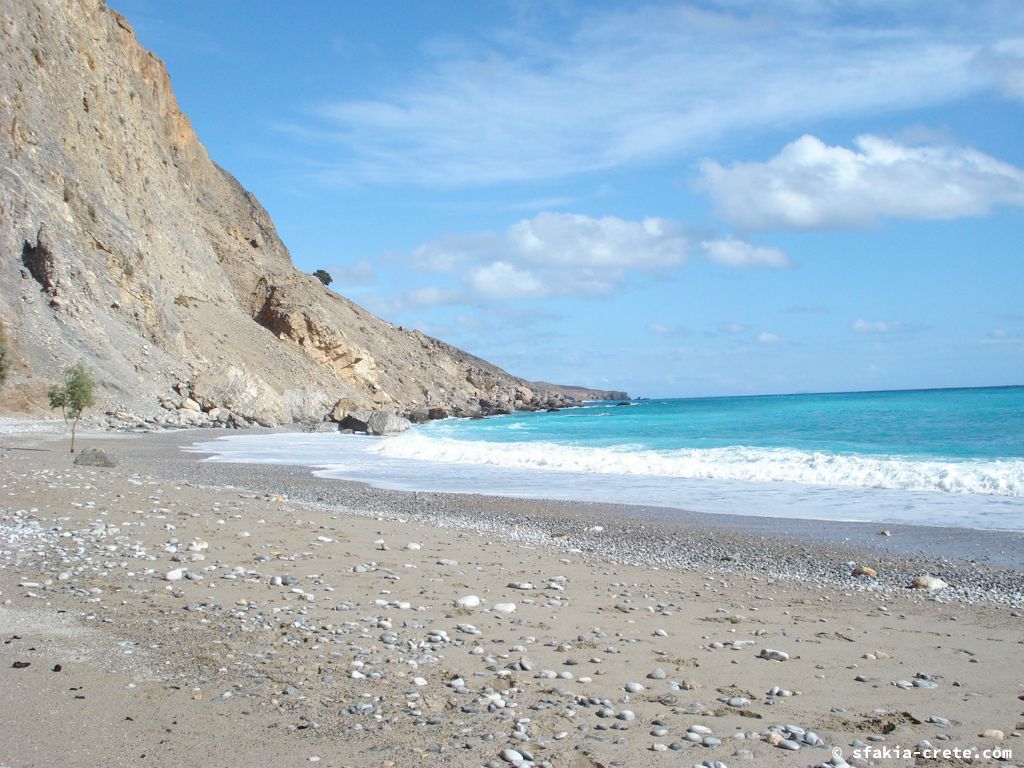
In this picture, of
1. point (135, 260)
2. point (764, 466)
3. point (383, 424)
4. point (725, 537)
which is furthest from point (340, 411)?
point (725, 537)

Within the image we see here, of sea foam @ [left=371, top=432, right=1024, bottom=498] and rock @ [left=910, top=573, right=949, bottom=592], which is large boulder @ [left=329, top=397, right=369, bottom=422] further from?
rock @ [left=910, top=573, right=949, bottom=592]

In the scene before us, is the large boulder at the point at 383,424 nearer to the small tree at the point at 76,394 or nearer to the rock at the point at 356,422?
the rock at the point at 356,422

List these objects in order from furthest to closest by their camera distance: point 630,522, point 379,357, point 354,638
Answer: point 379,357
point 630,522
point 354,638

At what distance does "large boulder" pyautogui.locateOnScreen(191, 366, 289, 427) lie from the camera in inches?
1743

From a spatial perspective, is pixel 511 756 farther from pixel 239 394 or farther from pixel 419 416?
pixel 419 416

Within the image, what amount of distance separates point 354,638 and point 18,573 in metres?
3.23

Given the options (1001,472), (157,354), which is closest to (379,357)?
(157,354)

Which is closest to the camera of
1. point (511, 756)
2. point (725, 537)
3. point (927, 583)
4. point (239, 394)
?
point (511, 756)

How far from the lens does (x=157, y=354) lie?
4244 centimetres

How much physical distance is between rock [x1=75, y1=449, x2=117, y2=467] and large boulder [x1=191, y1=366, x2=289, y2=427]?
27958 mm

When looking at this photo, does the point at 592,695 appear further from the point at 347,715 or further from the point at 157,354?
the point at 157,354

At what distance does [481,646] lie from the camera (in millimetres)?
5340

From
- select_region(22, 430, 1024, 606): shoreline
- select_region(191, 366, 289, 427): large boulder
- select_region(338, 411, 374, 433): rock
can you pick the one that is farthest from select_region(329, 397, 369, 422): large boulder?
select_region(22, 430, 1024, 606): shoreline

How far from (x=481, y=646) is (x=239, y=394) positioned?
1744 inches
